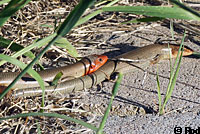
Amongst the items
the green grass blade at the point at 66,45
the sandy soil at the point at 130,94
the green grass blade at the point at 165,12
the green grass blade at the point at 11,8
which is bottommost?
the sandy soil at the point at 130,94

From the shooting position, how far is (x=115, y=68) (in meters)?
3.70

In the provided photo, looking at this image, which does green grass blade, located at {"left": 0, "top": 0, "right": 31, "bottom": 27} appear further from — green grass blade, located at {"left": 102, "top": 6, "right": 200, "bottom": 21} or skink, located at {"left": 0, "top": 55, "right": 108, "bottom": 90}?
skink, located at {"left": 0, "top": 55, "right": 108, "bottom": 90}

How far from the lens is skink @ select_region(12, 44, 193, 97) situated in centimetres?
305

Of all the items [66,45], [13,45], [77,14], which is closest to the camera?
[77,14]

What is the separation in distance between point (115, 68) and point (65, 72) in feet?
1.81

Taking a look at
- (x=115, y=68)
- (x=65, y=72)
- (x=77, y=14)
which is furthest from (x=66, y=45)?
(x=77, y=14)

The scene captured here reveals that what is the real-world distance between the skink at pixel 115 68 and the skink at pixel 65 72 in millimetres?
97

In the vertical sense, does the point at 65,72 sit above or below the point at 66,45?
below

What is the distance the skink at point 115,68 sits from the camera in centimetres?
305

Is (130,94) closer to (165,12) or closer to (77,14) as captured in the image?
(165,12)

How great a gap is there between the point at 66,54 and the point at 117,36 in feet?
2.20

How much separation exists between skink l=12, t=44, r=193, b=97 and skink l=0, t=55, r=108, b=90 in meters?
0.10

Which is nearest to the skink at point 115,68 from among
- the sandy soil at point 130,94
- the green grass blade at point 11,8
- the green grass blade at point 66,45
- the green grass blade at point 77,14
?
the sandy soil at point 130,94

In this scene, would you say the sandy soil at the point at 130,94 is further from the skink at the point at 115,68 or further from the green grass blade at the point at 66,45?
the green grass blade at the point at 66,45
